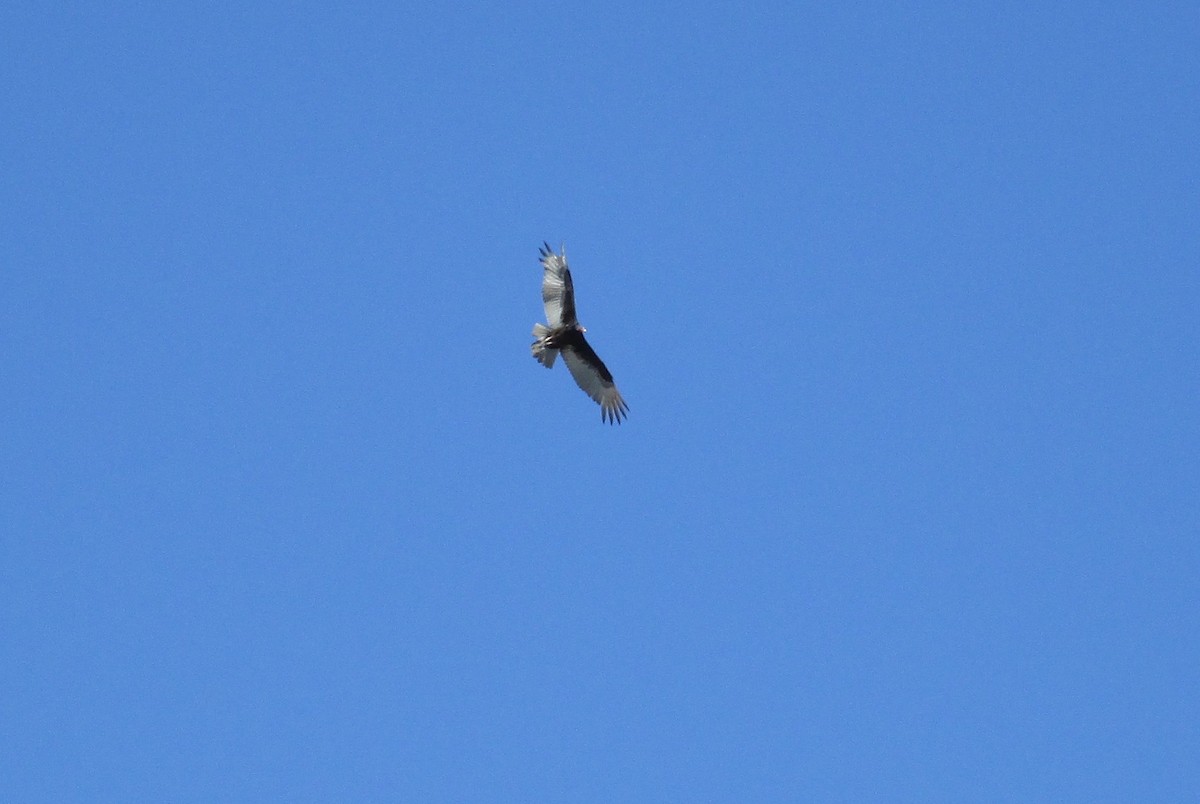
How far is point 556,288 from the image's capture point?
56562mm

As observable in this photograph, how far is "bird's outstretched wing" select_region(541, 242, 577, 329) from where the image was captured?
56344mm

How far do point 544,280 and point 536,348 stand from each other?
2.00 metres

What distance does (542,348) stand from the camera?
57.5 metres

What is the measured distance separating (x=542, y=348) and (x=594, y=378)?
3098 mm

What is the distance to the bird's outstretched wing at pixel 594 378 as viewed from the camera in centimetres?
5850

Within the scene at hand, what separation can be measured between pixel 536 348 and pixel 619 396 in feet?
14.1

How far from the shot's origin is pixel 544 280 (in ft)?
186

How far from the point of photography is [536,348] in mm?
57469

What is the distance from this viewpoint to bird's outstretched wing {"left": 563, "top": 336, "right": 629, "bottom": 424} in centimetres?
5850

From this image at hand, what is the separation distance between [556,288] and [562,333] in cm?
132

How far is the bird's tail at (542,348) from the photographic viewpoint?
57281 mm

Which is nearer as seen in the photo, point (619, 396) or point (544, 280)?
point (544, 280)

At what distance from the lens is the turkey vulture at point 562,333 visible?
56.5 m

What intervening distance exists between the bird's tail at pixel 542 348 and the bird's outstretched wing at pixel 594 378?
20.9 inches
